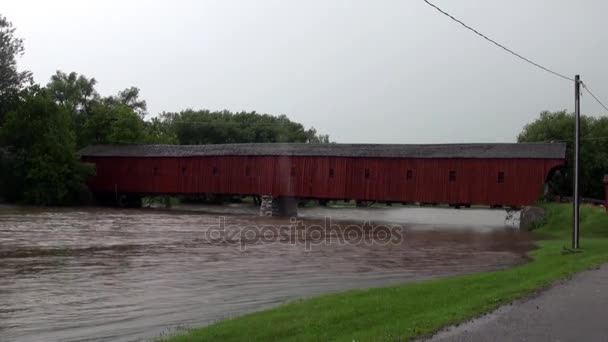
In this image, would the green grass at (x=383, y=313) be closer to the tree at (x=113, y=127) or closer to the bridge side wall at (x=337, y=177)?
the bridge side wall at (x=337, y=177)

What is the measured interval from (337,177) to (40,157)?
21850mm

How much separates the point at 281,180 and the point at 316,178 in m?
2.58

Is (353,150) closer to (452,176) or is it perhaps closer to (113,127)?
(452,176)

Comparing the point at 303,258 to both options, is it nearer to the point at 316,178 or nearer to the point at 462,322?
the point at 462,322

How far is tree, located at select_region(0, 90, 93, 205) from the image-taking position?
4738 centimetres

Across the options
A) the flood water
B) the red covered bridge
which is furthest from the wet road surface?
the red covered bridge

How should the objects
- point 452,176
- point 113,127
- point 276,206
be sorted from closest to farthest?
point 452,176, point 276,206, point 113,127

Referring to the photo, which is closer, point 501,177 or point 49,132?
point 501,177

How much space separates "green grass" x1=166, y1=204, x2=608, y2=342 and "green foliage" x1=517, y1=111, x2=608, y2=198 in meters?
45.1

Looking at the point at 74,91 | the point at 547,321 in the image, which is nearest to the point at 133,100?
the point at 74,91

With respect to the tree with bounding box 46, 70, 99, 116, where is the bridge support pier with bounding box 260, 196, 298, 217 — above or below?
below

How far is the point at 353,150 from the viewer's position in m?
44.5

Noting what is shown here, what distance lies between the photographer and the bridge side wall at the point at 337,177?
127ft

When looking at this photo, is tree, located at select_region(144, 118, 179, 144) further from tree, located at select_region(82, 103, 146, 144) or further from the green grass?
the green grass
